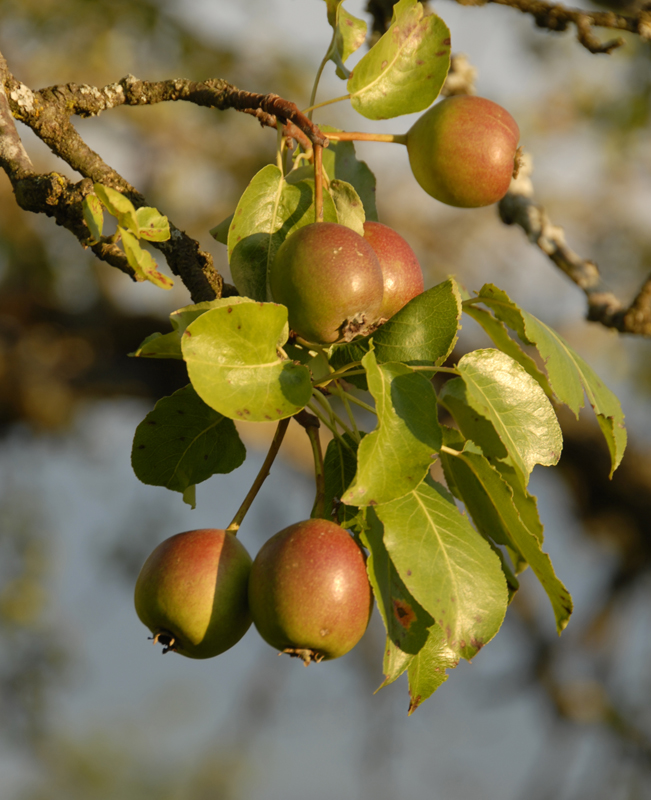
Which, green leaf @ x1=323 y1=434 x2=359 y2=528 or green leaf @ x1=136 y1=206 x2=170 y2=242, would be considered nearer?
green leaf @ x1=136 y1=206 x2=170 y2=242

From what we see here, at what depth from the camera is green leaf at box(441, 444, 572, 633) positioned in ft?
2.64

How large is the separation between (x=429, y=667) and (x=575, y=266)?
3.38 feet

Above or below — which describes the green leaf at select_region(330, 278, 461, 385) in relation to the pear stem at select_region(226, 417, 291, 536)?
above

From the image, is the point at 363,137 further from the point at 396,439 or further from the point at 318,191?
the point at 396,439

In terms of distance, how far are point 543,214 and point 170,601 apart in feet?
3.96

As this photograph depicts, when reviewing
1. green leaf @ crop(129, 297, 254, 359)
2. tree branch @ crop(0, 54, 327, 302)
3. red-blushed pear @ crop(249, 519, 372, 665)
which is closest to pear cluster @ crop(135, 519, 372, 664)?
red-blushed pear @ crop(249, 519, 372, 665)

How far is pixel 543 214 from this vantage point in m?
1.62

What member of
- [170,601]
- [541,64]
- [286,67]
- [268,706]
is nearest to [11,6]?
[286,67]

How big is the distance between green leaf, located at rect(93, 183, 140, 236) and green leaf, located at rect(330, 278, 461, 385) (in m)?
0.28

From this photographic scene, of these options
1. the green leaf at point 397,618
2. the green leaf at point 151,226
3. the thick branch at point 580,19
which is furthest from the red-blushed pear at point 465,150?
the thick branch at point 580,19

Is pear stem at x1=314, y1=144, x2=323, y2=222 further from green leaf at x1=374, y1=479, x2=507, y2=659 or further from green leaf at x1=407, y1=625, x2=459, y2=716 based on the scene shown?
green leaf at x1=407, y1=625, x2=459, y2=716

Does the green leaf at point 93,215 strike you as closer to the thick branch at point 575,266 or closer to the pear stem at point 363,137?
the pear stem at point 363,137

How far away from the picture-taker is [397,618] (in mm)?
788

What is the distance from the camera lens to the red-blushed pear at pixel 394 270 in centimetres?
89
